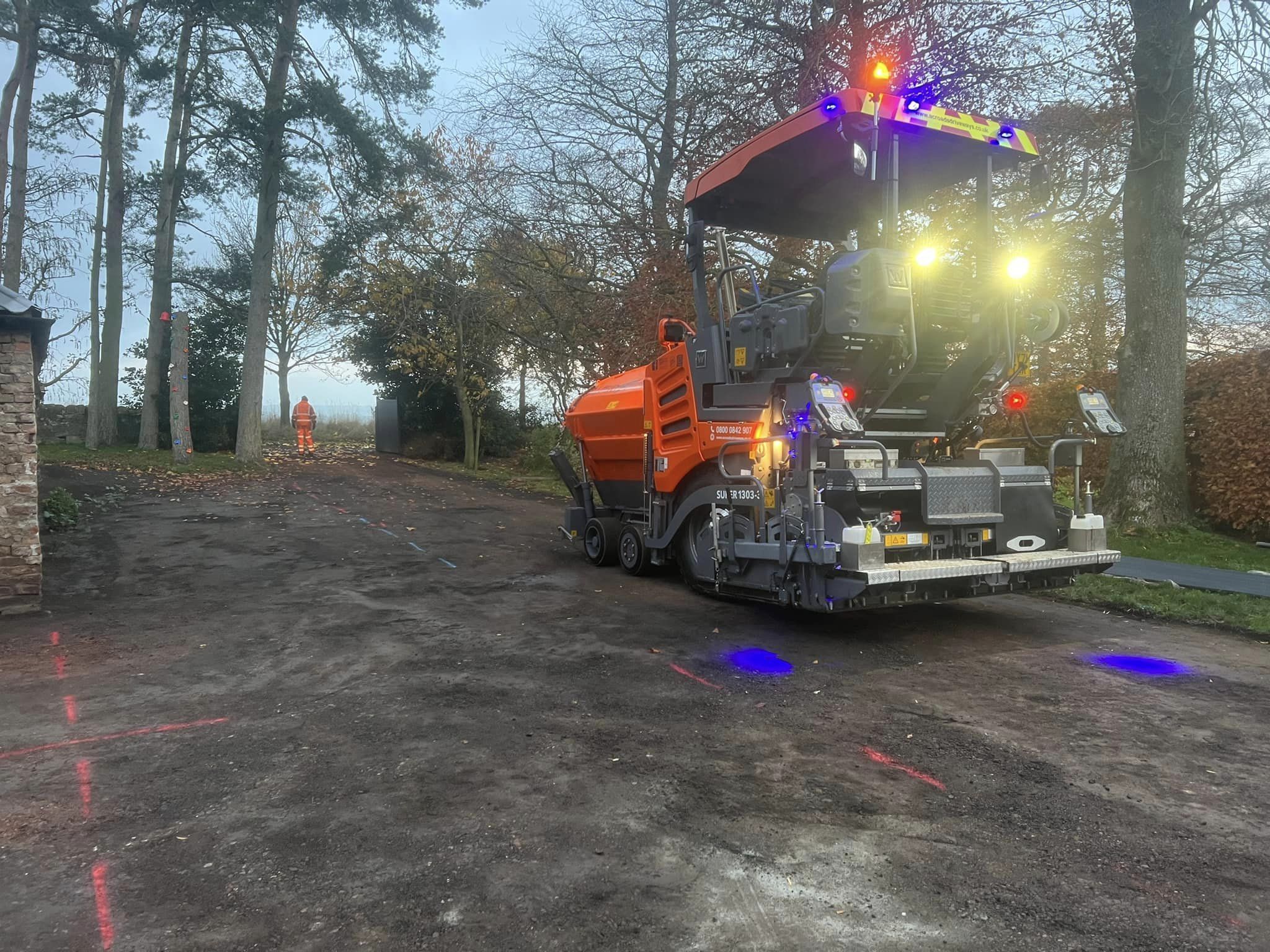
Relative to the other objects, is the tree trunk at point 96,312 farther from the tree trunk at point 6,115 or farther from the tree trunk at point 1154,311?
the tree trunk at point 1154,311

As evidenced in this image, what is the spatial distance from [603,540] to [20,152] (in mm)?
20818

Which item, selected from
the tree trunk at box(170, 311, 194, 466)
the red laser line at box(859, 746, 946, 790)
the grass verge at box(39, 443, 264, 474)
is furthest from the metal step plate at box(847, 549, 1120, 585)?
the tree trunk at box(170, 311, 194, 466)

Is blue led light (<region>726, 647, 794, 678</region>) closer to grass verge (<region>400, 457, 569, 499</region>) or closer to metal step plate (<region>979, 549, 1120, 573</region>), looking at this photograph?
metal step plate (<region>979, 549, 1120, 573</region>)

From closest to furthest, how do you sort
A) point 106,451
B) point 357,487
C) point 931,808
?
1. point 931,808
2. point 357,487
3. point 106,451

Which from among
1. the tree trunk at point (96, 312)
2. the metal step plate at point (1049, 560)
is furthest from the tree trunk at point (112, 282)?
the metal step plate at point (1049, 560)

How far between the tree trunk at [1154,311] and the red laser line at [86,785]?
35.5ft

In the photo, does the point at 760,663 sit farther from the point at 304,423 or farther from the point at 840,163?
the point at 304,423

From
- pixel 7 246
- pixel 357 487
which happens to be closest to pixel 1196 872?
pixel 357 487

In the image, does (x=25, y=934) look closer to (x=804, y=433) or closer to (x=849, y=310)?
(x=804, y=433)

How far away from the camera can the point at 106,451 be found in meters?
23.1

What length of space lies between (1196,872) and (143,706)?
16.6 feet

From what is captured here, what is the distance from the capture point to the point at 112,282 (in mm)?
24531

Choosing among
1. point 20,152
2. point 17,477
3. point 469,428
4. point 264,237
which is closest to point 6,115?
point 20,152

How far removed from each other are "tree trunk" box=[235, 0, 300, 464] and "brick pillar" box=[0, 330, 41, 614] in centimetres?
1435
